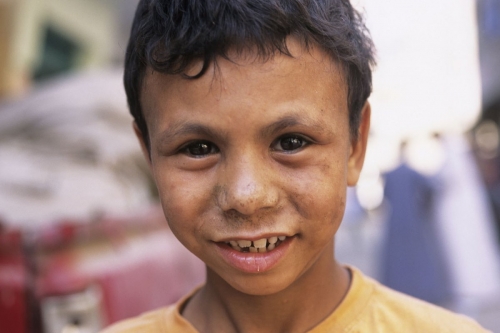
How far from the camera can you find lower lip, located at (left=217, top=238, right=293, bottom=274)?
1.29 metres

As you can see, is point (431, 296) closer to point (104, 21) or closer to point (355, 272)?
point (355, 272)

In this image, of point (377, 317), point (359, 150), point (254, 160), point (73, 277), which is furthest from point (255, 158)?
point (73, 277)

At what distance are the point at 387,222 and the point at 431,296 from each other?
84 centimetres

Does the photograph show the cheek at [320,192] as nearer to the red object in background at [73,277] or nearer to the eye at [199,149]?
the eye at [199,149]

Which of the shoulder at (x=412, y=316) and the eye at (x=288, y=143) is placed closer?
the eye at (x=288, y=143)

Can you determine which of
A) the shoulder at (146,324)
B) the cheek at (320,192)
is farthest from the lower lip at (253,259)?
the shoulder at (146,324)

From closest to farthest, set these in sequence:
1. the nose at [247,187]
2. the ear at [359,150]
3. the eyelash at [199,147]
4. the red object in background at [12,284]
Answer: the nose at [247,187] < the eyelash at [199,147] < the ear at [359,150] < the red object in background at [12,284]

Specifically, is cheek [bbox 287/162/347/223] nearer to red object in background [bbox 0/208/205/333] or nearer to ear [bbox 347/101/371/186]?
ear [bbox 347/101/371/186]

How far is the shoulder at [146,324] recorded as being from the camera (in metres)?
1.54

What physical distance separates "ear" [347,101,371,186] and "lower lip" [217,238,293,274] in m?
0.30

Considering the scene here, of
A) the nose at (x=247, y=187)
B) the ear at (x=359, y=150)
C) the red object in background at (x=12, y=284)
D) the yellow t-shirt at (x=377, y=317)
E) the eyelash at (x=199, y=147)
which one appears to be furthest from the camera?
the red object in background at (x=12, y=284)

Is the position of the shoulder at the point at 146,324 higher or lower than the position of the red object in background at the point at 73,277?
higher

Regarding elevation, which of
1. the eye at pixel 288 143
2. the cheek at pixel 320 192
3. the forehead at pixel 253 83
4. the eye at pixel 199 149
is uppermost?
the forehead at pixel 253 83

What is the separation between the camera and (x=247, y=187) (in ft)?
3.98
